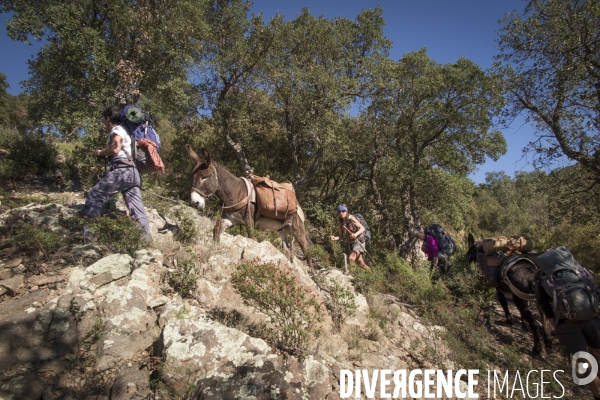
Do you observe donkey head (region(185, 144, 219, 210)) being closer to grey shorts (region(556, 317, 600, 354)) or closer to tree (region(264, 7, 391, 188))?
tree (region(264, 7, 391, 188))

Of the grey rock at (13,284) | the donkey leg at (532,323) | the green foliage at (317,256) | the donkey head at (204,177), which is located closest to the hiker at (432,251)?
the donkey leg at (532,323)

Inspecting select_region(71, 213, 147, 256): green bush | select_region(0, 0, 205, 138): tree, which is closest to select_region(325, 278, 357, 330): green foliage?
select_region(71, 213, 147, 256): green bush

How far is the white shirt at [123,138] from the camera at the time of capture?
4.17 m

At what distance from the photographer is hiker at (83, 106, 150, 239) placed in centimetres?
408

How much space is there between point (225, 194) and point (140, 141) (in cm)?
194

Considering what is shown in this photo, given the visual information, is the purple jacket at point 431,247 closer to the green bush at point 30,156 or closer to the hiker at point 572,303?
the hiker at point 572,303

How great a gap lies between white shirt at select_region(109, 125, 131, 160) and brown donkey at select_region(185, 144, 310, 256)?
131cm

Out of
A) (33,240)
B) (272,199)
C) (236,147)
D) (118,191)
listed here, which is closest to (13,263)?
(33,240)

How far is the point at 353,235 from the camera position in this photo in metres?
7.70

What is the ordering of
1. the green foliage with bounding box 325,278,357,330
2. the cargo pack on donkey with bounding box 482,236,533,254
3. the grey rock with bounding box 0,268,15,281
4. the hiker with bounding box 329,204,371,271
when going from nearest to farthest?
the grey rock with bounding box 0,268,15,281, the green foliage with bounding box 325,278,357,330, the cargo pack on donkey with bounding box 482,236,533,254, the hiker with bounding box 329,204,371,271

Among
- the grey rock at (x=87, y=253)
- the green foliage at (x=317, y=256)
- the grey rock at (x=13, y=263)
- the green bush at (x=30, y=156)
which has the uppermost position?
the green bush at (x=30, y=156)

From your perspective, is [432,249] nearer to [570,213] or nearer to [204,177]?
[570,213]

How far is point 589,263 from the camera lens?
9602mm

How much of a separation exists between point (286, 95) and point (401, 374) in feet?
31.2
